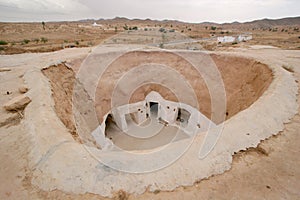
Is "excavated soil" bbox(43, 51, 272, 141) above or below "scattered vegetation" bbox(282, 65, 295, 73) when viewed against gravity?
below

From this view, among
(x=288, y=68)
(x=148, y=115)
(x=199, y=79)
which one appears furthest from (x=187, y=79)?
(x=288, y=68)

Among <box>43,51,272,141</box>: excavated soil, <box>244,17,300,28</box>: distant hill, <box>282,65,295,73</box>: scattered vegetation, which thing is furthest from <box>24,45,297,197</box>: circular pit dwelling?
<box>244,17,300,28</box>: distant hill

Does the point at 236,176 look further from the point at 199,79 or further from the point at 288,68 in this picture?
the point at 199,79

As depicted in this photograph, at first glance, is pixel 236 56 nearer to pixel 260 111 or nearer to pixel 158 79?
pixel 158 79

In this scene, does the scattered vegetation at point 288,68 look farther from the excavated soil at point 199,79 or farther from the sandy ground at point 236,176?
the sandy ground at point 236,176

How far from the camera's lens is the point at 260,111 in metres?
6.04

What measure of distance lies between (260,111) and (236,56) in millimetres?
9080

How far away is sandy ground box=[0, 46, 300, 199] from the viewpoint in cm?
351

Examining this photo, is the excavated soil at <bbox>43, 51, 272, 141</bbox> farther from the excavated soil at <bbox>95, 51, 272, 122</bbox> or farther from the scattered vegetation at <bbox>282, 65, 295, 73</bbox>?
the scattered vegetation at <bbox>282, 65, 295, 73</bbox>

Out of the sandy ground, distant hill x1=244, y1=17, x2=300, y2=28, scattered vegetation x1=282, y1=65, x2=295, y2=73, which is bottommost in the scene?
the sandy ground

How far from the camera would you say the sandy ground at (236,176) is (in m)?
3.51

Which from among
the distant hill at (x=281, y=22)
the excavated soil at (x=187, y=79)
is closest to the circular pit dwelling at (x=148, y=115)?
the excavated soil at (x=187, y=79)

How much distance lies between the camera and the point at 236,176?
3.92m

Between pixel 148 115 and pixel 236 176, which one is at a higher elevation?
pixel 236 176
